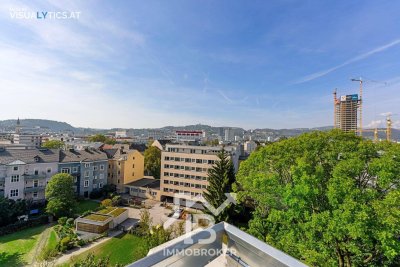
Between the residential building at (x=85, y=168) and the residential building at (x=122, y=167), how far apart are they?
1.60 m

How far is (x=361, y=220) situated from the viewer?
920 centimetres

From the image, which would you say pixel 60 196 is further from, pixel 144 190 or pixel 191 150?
pixel 191 150

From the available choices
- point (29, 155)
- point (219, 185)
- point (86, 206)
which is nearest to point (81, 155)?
point (29, 155)

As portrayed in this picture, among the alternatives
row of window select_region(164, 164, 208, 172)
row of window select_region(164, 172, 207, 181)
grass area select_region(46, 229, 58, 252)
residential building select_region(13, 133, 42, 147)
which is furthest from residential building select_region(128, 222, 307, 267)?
residential building select_region(13, 133, 42, 147)

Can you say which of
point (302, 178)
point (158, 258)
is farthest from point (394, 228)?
point (158, 258)

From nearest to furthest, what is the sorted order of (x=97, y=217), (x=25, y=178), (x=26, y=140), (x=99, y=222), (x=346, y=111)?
(x=99, y=222) → (x=97, y=217) → (x=25, y=178) → (x=26, y=140) → (x=346, y=111)

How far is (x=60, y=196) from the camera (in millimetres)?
27375

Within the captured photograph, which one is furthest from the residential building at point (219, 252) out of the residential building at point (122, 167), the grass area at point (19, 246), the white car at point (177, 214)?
the residential building at point (122, 167)

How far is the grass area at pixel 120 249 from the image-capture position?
19312 mm

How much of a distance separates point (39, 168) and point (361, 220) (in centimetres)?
3721

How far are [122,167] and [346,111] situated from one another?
120977mm

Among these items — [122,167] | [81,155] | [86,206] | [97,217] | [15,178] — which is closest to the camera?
[97,217]

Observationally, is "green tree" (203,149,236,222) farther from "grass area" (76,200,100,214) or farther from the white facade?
the white facade

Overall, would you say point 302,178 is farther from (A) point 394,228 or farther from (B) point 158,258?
(B) point 158,258
